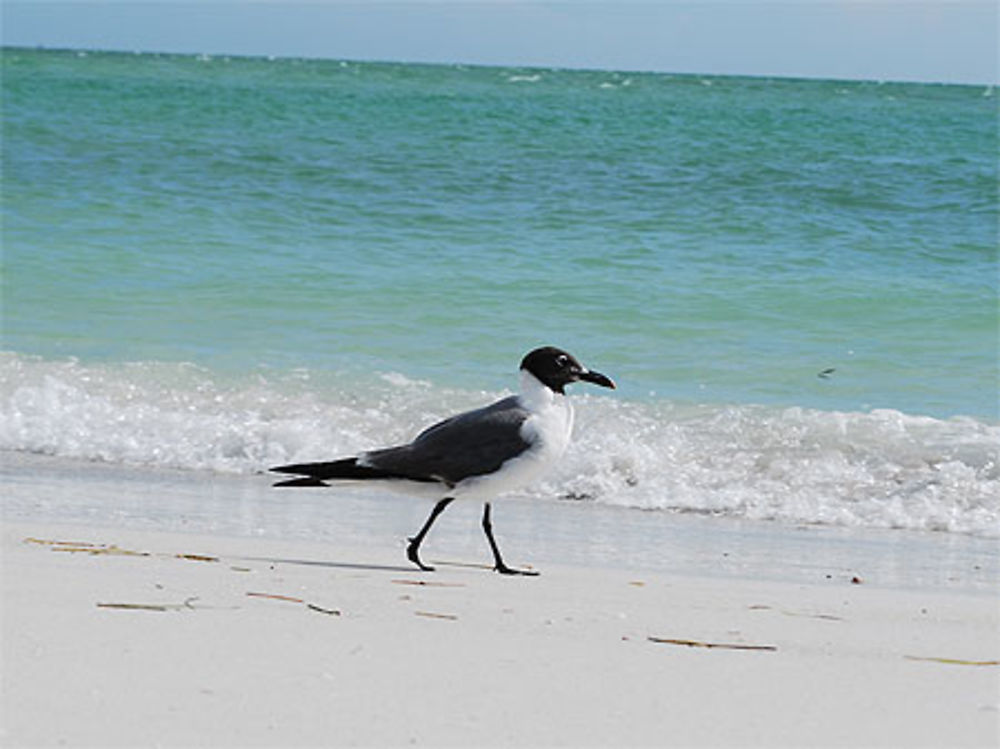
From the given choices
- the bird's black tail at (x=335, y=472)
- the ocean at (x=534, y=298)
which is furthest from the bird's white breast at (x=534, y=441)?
the ocean at (x=534, y=298)

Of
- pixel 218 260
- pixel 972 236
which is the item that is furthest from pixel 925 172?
pixel 218 260

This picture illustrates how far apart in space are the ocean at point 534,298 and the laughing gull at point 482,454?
1649 millimetres

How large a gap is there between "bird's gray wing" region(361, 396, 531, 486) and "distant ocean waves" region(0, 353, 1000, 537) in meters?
1.77

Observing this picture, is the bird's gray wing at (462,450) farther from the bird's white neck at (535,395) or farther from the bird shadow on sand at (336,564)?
the bird shadow on sand at (336,564)

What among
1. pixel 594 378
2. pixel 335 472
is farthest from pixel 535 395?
pixel 335 472

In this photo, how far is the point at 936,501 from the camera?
6176 mm

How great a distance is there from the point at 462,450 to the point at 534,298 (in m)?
6.03

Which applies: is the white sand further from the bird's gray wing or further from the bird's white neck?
the bird's white neck

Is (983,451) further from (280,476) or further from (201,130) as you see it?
(201,130)

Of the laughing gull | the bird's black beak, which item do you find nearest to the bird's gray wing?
the laughing gull

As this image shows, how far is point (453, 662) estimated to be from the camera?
3.12m

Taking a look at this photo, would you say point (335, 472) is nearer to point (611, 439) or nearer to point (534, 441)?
point (534, 441)

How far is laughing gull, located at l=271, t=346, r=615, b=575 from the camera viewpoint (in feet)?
14.4

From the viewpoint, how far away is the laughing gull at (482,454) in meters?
4.39
